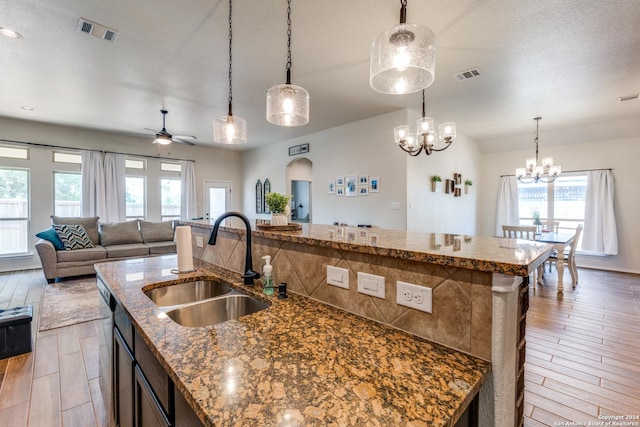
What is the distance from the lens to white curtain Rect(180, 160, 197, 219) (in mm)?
7160

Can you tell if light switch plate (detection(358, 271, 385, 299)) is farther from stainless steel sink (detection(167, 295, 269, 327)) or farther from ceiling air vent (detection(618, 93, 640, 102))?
ceiling air vent (detection(618, 93, 640, 102))

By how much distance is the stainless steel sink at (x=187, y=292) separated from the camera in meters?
1.57

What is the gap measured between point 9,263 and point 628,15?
30.0ft

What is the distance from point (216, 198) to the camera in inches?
311

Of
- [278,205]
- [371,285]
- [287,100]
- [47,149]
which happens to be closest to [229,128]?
[287,100]

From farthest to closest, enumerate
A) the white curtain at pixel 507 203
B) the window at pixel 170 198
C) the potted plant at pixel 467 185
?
the window at pixel 170 198, the white curtain at pixel 507 203, the potted plant at pixel 467 185

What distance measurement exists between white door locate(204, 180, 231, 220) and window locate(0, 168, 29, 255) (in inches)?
133

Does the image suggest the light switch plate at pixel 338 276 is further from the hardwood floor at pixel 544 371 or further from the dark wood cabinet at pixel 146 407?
the hardwood floor at pixel 544 371

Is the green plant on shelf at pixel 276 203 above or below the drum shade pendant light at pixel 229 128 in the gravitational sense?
below

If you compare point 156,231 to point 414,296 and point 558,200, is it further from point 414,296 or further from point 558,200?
point 558,200

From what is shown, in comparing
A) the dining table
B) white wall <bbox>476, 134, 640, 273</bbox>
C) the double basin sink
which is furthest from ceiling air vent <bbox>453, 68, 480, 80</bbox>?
white wall <bbox>476, 134, 640, 273</bbox>

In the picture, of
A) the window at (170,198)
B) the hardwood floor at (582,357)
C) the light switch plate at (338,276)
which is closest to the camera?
the light switch plate at (338,276)

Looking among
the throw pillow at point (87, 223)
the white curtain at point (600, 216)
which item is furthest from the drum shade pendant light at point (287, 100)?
the white curtain at point (600, 216)

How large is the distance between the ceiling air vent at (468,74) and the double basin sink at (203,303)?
3463mm
